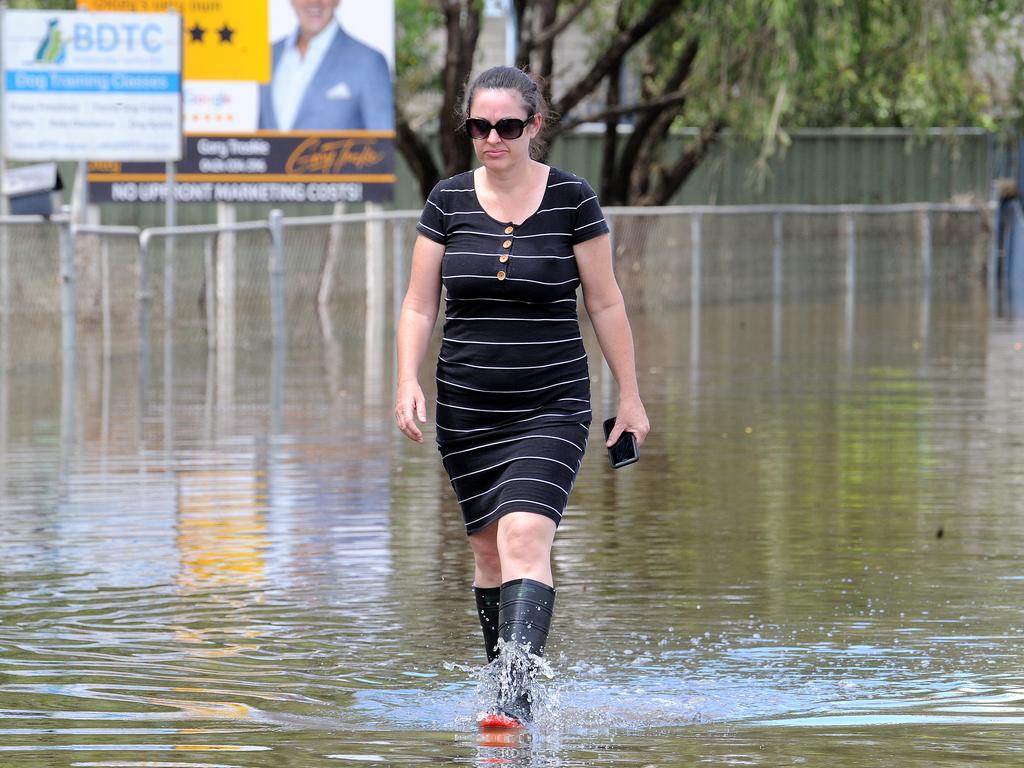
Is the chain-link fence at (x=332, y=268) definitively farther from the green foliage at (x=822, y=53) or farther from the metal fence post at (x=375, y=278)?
the green foliage at (x=822, y=53)

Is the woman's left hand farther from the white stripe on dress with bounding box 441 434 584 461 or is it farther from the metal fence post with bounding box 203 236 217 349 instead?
the metal fence post with bounding box 203 236 217 349

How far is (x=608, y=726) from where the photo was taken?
6.05 m

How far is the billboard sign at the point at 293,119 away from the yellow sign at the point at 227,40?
18mm

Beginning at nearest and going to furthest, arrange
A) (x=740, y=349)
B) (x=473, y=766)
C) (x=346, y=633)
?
(x=473, y=766), (x=346, y=633), (x=740, y=349)

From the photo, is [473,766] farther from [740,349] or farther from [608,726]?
[740,349]

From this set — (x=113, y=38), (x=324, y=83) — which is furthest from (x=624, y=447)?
(x=324, y=83)

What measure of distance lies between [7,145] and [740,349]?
7.30 metres

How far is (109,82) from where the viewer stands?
2261 cm

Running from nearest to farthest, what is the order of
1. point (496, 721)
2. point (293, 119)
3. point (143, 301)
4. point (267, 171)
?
point (496, 721) < point (143, 301) < point (267, 171) < point (293, 119)

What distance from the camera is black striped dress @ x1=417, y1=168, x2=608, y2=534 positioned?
6.23 m

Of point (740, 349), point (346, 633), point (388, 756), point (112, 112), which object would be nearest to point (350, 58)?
point (112, 112)

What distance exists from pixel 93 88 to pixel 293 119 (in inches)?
187

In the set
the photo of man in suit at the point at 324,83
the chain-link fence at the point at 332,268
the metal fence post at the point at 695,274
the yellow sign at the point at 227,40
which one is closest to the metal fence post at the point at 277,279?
the chain-link fence at the point at 332,268

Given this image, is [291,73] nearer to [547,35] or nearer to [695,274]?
[547,35]
